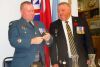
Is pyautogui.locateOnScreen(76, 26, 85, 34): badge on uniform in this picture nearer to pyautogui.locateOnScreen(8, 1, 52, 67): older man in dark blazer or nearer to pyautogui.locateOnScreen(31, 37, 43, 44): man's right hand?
pyautogui.locateOnScreen(8, 1, 52, 67): older man in dark blazer

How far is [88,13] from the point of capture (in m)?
9.27

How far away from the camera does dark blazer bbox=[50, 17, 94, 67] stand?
12.0 feet

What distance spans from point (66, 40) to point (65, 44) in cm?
6

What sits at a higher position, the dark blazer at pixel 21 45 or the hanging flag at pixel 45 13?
the hanging flag at pixel 45 13

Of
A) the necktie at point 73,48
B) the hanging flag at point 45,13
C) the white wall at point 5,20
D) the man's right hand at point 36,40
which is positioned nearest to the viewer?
the man's right hand at point 36,40

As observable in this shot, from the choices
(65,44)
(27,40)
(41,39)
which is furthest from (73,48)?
(27,40)

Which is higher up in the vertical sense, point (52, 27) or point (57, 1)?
point (57, 1)

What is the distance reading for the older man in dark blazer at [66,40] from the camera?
3.66m

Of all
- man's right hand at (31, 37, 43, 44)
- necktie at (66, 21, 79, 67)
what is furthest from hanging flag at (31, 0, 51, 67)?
man's right hand at (31, 37, 43, 44)

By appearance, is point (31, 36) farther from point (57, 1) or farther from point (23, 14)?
point (57, 1)

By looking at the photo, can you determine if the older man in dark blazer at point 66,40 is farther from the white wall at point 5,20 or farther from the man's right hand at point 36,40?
the white wall at point 5,20

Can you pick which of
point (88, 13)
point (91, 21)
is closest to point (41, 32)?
point (91, 21)

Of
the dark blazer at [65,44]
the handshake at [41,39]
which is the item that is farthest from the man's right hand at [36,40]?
the dark blazer at [65,44]

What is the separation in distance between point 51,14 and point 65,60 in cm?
100
